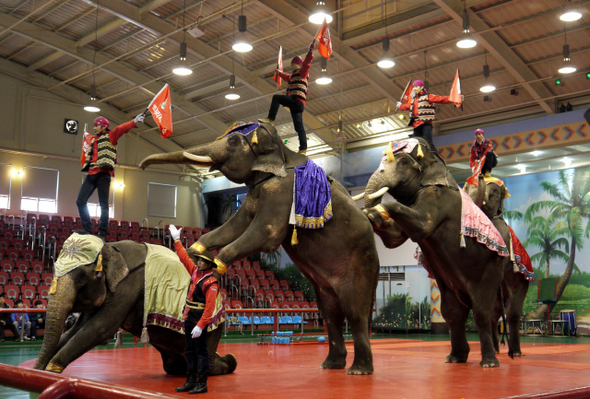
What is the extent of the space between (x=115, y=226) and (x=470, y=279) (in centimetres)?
1792

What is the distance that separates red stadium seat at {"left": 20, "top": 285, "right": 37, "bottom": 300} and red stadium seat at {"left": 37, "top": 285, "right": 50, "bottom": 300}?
0.48 ft

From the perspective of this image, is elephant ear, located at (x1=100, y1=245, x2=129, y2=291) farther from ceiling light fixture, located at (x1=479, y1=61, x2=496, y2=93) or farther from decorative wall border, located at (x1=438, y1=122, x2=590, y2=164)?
decorative wall border, located at (x1=438, y1=122, x2=590, y2=164)

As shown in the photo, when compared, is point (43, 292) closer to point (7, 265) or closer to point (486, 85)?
point (7, 265)

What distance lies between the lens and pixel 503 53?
16.7 m

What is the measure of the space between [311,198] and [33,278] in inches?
516

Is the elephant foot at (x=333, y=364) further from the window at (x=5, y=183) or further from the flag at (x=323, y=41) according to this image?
the window at (x=5, y=183)

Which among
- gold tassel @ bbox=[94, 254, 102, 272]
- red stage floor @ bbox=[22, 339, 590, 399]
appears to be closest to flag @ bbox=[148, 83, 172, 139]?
gold tassel @ bbox=[94, 254, 102, 272]

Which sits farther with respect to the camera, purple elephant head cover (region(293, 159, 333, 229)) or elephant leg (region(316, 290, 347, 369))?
elephant leg (region(316, 290, 347, 369))

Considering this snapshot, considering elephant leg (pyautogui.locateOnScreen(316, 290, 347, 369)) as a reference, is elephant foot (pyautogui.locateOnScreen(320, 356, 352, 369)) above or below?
below

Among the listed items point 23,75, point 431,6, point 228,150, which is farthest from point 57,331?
point 23,75

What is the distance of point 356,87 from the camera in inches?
816

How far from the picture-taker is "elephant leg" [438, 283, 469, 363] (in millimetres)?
6324

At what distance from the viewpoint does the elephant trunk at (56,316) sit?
15.1 ft

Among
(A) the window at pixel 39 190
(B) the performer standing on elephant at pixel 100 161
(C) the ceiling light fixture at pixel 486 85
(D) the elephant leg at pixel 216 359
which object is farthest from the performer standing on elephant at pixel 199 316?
(A) the window at pixel 39 190
